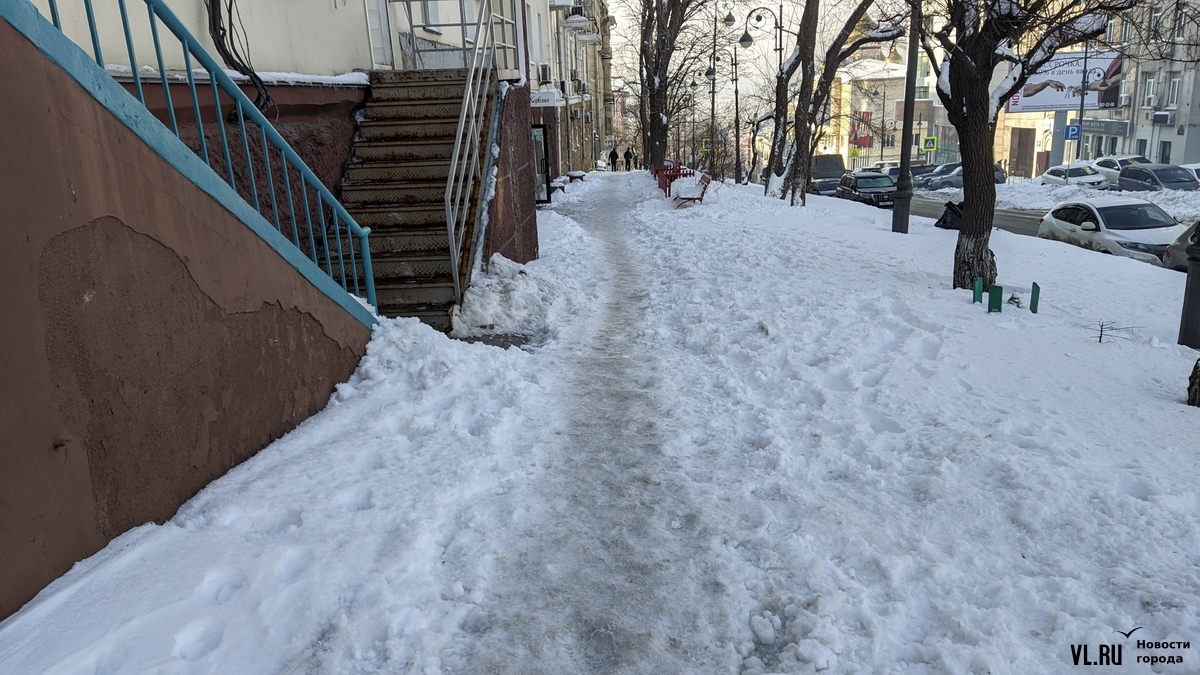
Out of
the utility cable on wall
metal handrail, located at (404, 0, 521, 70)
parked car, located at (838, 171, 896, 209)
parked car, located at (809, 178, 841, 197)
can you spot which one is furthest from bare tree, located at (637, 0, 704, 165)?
the utility cable on wall

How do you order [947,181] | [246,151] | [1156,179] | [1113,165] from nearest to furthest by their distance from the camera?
[246,151] → [1156,179] → [1113,165] → [947,181]

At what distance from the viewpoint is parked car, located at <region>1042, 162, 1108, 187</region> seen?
3409 centimetres

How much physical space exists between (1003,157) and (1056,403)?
67453 mm

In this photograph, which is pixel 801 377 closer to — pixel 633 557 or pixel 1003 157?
pixel 633 557

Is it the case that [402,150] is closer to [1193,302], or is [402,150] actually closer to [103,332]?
[103,332]

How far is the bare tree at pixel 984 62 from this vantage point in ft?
26.6

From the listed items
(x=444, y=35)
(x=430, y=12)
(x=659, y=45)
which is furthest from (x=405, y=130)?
(x=659, y=45)

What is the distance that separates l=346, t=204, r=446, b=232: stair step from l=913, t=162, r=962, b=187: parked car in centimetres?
3839

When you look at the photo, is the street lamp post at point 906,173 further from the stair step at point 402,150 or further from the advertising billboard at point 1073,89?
the advertising billboard at point 1073,89

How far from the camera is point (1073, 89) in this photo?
151 feet

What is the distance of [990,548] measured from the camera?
3.49 metres

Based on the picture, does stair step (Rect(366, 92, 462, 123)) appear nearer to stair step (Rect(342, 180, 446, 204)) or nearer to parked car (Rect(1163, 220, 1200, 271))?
stair step (Rect(342, 180, 446, 204))

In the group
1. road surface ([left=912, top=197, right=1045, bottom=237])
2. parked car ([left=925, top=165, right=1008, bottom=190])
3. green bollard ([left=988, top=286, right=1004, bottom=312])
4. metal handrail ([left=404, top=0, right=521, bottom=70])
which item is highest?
metal handrail ([left=404, top=0, right=521, bottom=70])

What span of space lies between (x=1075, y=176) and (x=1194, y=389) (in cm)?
3653
